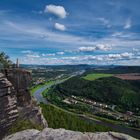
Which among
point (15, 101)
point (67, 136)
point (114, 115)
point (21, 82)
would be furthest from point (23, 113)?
point (114, 115)

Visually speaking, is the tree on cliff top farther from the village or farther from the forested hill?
the forested hill

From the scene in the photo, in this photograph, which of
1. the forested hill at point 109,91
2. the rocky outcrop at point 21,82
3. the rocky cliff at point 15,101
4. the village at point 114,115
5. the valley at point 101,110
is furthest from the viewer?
the forested hill at point 109,91

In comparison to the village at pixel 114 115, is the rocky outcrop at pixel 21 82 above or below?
above

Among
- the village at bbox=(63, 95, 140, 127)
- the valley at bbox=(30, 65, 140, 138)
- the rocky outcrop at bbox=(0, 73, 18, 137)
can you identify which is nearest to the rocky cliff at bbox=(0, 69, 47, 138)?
the rocky outcrop at bbox=(0, 73, 18, 137)

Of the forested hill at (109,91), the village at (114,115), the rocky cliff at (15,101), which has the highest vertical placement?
the rocky cliff at (15,101)

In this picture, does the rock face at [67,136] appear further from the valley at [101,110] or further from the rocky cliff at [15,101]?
the valley at [101,110]

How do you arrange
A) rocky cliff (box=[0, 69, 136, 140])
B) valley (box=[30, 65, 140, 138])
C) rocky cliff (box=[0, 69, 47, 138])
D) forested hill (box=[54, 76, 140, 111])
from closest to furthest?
rocky cliff (box=[0, 69, 136, 140]), rocky cliff (box=[0, 69, 47, 138]), valley (box=[30, 65, 140, 138]), forested hill (box=[54, 76, 140, 111])

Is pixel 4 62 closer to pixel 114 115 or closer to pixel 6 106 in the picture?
pixel 6 106

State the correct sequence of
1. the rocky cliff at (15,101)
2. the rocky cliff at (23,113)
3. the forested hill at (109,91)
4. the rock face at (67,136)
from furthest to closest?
the forested hill at (109,91) → the rocky cliff at (15,101) → the rocky cliff at (23,113) → the rock face at (67,136)

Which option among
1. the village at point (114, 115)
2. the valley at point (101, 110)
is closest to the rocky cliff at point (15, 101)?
the valley at point (101, 110)
